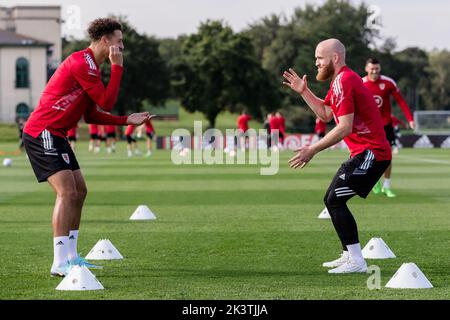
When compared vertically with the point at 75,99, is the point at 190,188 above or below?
below

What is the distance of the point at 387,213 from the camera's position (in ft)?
57.7

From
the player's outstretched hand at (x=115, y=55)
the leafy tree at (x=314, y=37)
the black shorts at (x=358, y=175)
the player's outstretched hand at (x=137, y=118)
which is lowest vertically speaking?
the black shorts at (x=358, y=175)

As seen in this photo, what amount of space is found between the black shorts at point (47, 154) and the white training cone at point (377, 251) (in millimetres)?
3588

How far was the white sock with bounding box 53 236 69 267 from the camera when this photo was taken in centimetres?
Result: 1023

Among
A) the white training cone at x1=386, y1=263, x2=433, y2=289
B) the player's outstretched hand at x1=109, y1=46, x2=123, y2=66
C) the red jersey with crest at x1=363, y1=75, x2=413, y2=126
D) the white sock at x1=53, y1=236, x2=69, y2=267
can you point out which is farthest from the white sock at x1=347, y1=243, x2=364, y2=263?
the red jersey with crest at x1=363, y1=75, x2=413, y2=126

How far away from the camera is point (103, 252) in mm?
11602

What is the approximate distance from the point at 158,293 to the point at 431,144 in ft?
180

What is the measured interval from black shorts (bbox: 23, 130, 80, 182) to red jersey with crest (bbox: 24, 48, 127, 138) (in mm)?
63

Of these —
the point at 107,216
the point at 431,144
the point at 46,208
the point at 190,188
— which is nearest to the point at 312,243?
the point at 107,216

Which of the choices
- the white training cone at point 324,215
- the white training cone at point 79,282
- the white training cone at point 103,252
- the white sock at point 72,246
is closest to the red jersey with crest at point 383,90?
the white training cone at point 324,215

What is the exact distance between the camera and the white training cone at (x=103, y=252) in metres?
11.5

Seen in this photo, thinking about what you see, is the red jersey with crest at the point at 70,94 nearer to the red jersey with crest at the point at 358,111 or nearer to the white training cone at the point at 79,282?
the white training cone at the point at 79,282

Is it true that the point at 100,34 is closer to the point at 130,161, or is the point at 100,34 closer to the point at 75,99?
the point at 75,99

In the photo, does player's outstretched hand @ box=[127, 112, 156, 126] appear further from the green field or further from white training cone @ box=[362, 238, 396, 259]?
white training cone @ box=[362, 238, 396, 259]
